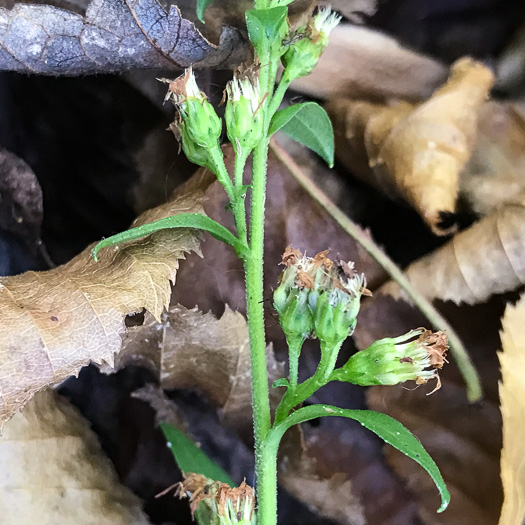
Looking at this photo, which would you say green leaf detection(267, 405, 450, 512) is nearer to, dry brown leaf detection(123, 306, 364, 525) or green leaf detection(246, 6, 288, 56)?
dry brown leaf detection(123, 306, 364, 525)

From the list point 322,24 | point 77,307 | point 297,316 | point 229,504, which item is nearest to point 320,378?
point 297,316

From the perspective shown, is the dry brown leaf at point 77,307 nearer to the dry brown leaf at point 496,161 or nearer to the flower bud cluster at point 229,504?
the flower bud cluster at point 229,504

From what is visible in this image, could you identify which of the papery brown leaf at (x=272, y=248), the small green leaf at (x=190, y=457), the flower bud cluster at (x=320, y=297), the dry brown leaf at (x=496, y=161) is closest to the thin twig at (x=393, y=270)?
the papery brown leaf at (x=272, y=248)

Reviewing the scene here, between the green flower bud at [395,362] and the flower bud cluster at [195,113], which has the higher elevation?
the flower bud cluster at [195,113]

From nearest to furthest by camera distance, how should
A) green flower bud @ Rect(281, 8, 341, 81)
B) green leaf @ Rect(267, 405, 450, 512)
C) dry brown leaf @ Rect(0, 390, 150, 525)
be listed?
green leaf @ Rect(267, 405, 450, 512)
green flower bud @ Rect(281, 8, 341, 81)
dry brown leaf @ Rect(0, 390, 150, 525)

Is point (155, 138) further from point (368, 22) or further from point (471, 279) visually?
point (471, 279)

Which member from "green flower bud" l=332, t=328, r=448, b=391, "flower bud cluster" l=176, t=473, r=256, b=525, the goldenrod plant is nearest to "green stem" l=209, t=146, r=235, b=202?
the goldenrod plant
